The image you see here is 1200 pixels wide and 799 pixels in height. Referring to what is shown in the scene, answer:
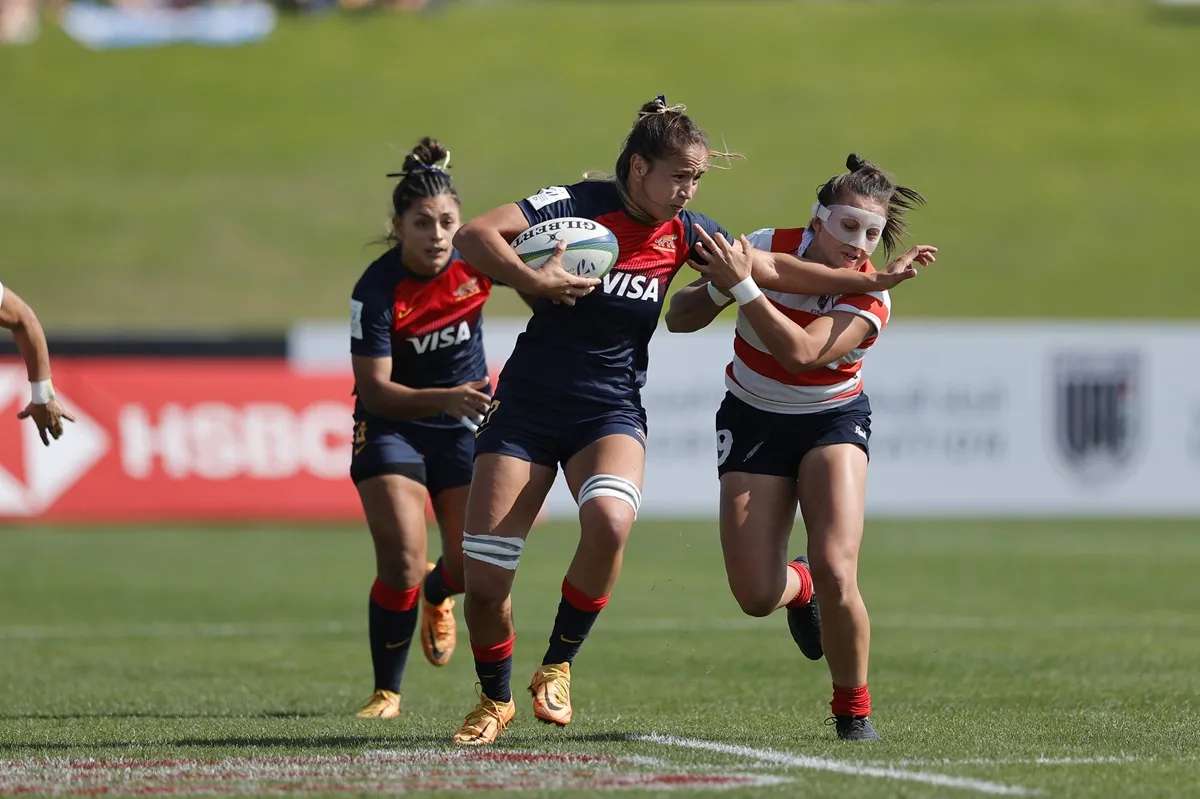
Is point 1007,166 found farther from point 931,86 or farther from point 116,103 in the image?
point 116,103

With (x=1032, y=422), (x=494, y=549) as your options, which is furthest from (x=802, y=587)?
(x=1032, y=422)

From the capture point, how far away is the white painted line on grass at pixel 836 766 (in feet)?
17.0

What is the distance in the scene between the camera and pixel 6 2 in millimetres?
39500

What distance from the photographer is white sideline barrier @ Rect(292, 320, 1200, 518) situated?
61.1 ft

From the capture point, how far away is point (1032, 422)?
18.7m

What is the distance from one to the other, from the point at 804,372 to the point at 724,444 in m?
0.46

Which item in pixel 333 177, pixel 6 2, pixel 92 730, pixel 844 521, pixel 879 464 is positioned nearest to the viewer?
pixel 844 521

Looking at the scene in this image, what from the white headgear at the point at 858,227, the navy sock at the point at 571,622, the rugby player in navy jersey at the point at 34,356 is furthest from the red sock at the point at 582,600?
the rugby player in navy jersey at the point at 34,356

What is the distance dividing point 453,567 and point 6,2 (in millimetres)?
35510

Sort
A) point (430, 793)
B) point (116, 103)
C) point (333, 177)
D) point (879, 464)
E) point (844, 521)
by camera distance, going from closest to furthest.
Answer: point (430, 793)
point (844, 521)
point (879, 464)
point (333, 177)
point (116, 103)

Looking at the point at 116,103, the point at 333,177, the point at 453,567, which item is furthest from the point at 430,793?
the point at 116,103

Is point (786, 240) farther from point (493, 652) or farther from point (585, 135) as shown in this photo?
point (585, 135)

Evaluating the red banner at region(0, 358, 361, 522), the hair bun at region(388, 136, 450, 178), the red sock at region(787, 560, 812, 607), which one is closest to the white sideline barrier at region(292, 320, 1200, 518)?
the red banner at region(0, 358, 361, 522)

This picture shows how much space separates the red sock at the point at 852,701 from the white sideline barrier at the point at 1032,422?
39.3 ft
